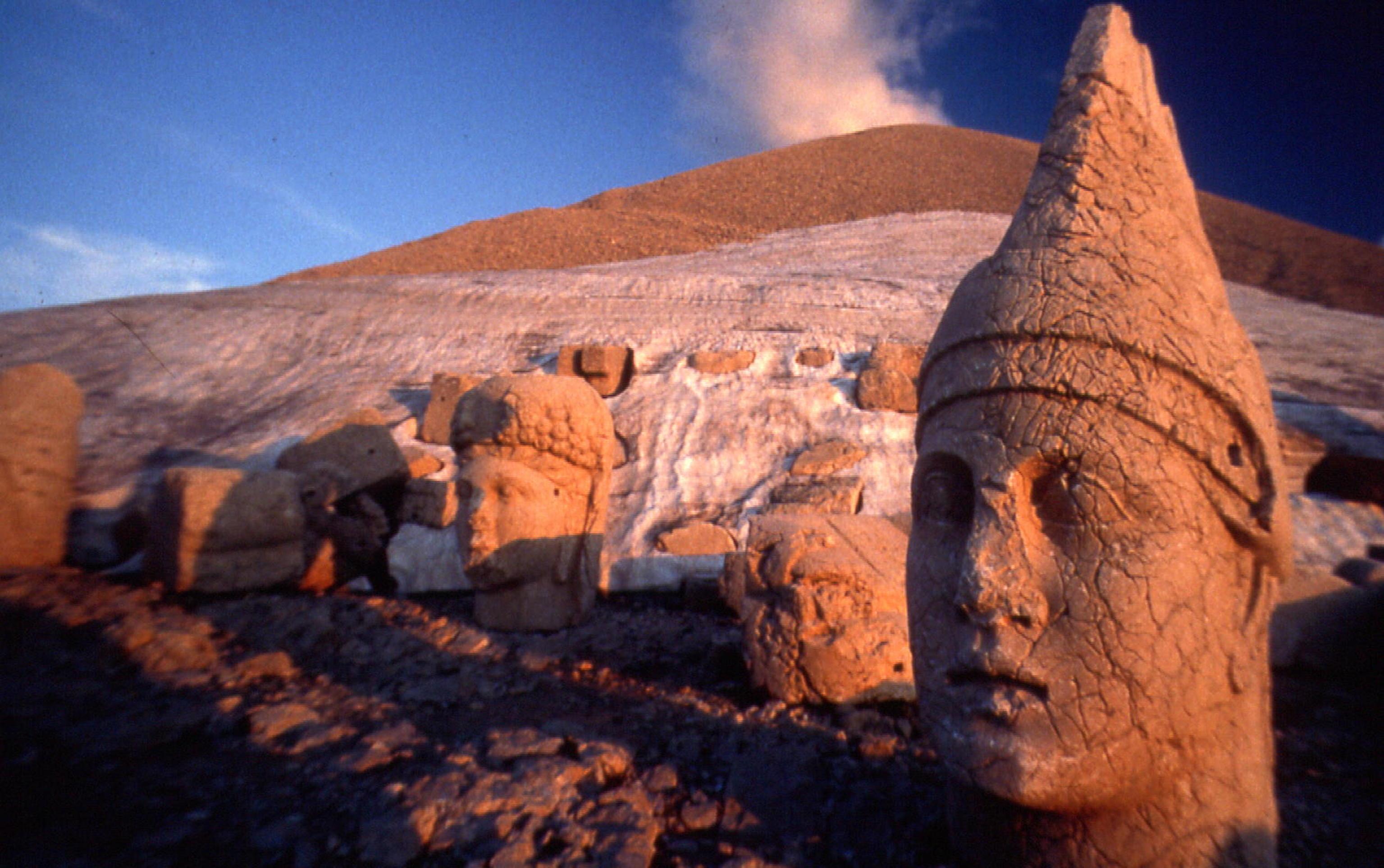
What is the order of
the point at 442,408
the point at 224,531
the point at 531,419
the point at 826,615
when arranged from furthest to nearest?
the point at 442,408 < the point at 224,531 < the point at 531,419 < the point at 826,615

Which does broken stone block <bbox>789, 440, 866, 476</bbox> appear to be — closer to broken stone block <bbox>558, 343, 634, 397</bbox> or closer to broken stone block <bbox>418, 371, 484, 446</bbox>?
broken stone block <bbox>558, 343, 634, 397</bbox>

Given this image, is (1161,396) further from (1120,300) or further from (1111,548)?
(1111,548)

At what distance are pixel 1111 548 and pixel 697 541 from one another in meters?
4.35

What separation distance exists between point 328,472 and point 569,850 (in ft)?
16.2

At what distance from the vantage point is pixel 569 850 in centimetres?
213

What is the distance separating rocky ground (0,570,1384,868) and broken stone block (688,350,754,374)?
12.6 ft

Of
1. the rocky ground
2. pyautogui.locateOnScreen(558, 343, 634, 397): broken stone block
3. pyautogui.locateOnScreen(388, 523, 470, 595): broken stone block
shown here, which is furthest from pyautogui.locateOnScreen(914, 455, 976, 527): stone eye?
pyautogui.locateOnScreen(558, 343, 634, 397): broken stone block

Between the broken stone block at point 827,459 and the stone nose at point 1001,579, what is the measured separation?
15.1 ft

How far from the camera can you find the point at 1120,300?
1.67 m

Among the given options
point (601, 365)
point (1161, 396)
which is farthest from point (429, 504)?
point (1161, 396)

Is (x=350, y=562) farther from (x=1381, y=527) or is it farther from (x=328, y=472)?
(x=1381, y=527)

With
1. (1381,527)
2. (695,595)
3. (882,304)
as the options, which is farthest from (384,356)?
(1381,527)

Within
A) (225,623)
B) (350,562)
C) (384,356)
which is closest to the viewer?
(225,623)

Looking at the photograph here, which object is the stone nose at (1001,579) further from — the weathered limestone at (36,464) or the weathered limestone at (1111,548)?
the weathered limestone at (36,464)
